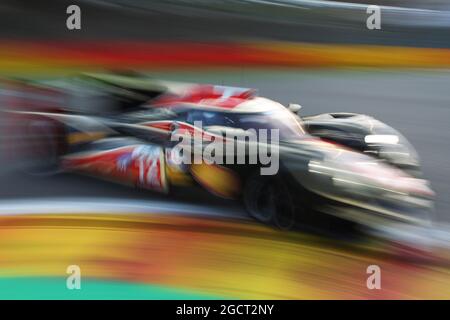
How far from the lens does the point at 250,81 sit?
96.5 inches

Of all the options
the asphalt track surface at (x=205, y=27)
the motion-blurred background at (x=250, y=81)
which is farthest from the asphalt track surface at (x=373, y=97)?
the asphalt track surface at (x=205, y=27)

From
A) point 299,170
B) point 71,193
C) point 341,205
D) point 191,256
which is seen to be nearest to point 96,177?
point 71,193

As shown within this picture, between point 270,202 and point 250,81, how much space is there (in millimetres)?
598

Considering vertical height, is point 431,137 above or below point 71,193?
above

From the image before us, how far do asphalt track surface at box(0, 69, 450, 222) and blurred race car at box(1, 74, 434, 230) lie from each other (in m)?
0.05

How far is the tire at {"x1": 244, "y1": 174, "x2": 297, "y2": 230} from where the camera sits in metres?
2.42

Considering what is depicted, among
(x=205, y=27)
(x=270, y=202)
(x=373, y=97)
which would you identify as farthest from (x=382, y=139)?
(x=205, y=27)

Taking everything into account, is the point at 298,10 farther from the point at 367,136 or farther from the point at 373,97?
the point at 367,136

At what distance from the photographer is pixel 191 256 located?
250 centimetres
